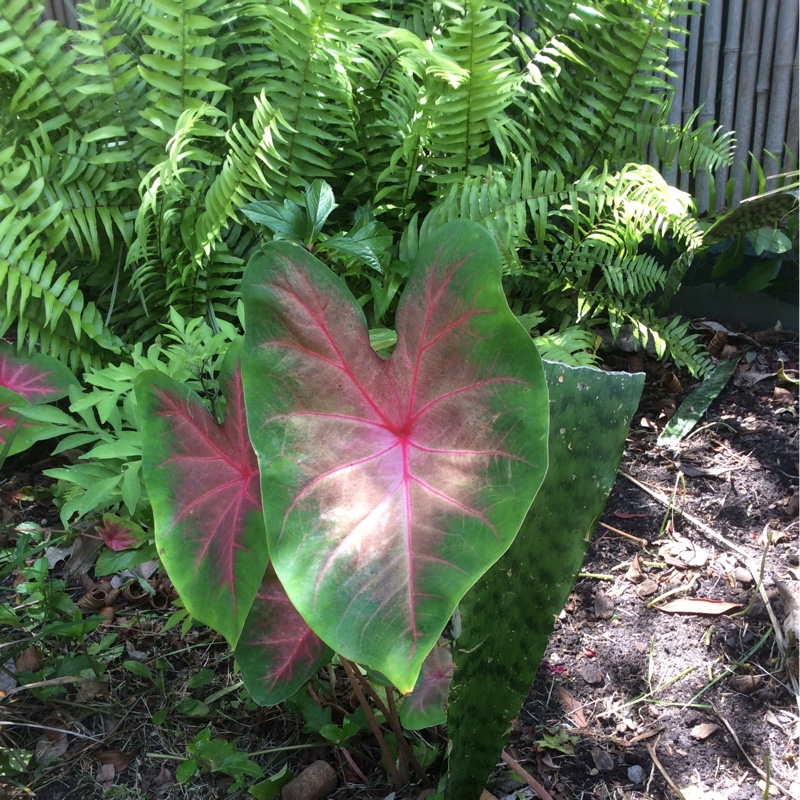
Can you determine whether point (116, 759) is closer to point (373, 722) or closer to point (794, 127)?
point (373, 722)

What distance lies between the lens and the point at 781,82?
88.7 inches

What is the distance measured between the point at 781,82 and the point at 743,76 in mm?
117

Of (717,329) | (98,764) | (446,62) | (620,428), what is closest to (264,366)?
(620,428)

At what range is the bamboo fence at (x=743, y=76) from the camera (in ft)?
7.25

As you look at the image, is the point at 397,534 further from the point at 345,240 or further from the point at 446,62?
the point at 446,62

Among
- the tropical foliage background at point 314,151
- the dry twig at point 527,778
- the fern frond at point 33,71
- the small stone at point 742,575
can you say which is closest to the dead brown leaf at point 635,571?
the small stone at point 742,575

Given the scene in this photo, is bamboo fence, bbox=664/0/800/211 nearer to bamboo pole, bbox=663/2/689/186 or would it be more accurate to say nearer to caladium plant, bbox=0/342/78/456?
bamboo pole, bbox=663/2/689/186

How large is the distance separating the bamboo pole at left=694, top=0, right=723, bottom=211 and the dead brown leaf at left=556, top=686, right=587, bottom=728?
5.66 ft

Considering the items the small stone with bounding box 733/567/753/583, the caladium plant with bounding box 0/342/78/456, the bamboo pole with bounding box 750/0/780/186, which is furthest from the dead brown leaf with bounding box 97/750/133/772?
the bamboo pole with bounding box 750/0/780/186

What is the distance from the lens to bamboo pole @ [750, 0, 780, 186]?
7.23ft

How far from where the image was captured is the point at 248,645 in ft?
2.88

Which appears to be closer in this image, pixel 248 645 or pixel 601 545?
pixel 248 645

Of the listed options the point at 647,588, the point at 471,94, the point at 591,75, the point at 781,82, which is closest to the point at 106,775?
the point at 647,588

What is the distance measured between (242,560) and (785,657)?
1058 mm
